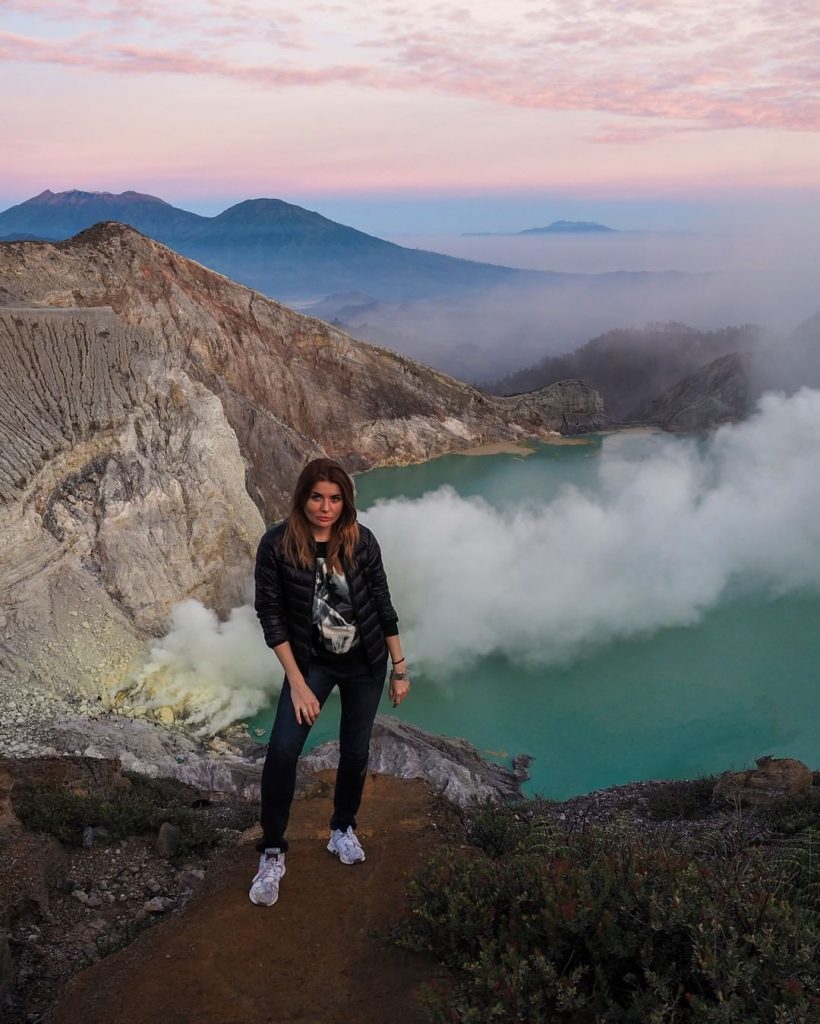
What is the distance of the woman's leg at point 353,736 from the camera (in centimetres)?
466

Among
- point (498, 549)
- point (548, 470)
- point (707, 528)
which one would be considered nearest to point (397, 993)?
point (498, 549)

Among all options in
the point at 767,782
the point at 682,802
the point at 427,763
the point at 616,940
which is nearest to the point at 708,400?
the point at 427,763

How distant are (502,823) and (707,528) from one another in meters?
26.3

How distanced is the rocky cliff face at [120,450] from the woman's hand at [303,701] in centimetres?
1411

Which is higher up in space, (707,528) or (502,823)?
(502,823)

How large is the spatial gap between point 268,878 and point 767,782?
876 cm

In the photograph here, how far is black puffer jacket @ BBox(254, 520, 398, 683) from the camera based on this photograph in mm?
4410

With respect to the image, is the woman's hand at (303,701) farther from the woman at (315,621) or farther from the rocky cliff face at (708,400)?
the rocky cliff face at (708,400)

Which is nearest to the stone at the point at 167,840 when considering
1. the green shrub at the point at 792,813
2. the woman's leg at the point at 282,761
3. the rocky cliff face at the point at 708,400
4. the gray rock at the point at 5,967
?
the gray rock at the point at 5,967

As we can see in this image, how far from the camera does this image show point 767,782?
36.1ft

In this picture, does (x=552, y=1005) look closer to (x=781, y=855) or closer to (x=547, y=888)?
(x=547, y=888)

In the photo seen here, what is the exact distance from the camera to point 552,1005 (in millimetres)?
3328

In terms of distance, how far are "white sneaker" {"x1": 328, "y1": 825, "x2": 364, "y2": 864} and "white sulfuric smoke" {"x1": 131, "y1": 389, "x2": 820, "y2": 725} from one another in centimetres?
1364

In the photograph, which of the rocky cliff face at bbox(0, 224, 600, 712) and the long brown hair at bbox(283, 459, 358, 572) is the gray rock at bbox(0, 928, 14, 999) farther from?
the rocky cliff face at bbox(0, 224, 600, 712)
